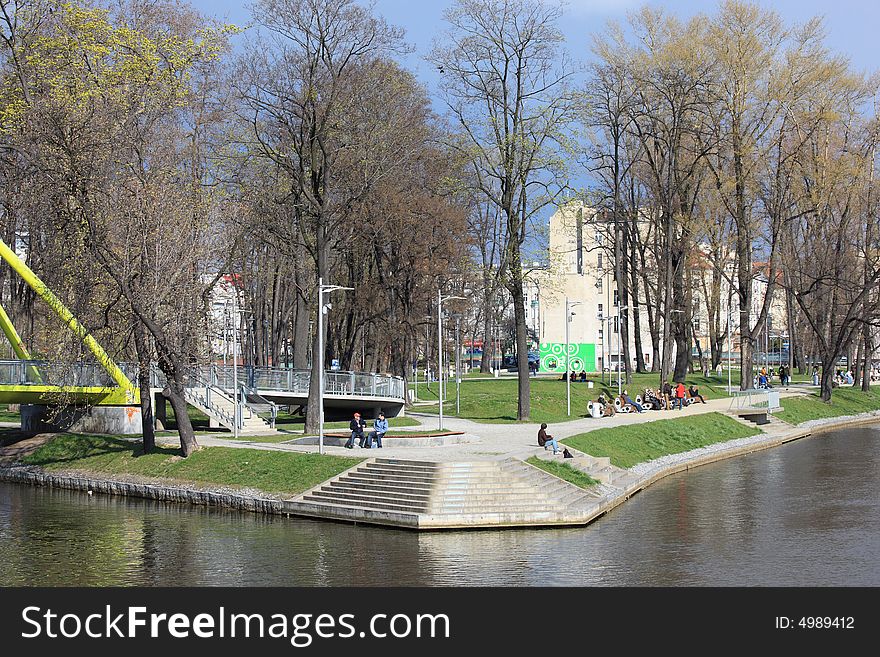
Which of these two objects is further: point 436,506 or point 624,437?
point 624,437

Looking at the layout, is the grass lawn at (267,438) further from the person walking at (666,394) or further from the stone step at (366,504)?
the person walking at (666,394)

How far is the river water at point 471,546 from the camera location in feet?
74.5

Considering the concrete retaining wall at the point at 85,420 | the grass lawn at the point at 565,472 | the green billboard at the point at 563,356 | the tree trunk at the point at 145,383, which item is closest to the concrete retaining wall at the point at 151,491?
the tree trunk at the point at 145,383

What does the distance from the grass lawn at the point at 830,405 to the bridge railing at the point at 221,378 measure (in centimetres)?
2598

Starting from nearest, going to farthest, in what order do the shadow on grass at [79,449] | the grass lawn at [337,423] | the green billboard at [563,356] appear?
the shadow on grass at [79,449] → the grass lawn at [337,423] → the green billboard at [563,356]

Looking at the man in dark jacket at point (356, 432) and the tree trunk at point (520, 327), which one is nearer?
the man in dark jacket at point (356, 432)

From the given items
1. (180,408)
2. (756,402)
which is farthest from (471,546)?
(756,402)

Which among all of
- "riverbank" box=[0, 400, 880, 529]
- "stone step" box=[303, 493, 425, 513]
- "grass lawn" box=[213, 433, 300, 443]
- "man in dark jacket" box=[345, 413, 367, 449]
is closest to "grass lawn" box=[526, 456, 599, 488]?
"riverbank" box=[0, 400, 880, 529]

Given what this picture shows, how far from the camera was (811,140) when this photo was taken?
65.2 metres

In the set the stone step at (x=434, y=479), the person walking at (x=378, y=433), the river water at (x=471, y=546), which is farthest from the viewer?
the person walking at (x=378, y=433)

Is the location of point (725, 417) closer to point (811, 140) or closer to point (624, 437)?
point (624, 437)

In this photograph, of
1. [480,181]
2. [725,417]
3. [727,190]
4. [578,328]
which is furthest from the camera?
[578,328]
